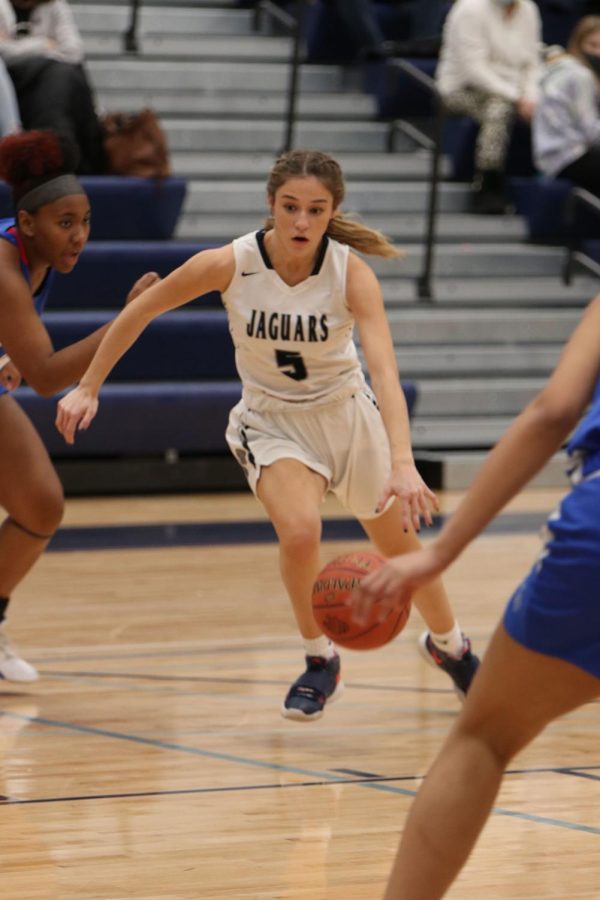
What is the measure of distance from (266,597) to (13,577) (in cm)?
174

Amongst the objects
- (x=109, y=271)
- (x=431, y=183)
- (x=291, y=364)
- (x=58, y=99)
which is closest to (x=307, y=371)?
(x=291, y=364)

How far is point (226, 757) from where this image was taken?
4266mm

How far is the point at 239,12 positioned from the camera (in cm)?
1266

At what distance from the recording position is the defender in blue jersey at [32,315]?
4.61 metres

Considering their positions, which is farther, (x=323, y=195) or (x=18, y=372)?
(x=18, y=372)

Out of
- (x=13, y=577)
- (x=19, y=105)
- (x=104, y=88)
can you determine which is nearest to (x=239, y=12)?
(x=104, y=88)

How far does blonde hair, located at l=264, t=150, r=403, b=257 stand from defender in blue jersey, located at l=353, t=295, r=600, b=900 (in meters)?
2.18

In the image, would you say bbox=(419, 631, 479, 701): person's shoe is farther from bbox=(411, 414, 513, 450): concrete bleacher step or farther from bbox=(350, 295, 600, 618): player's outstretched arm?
bbox=(411, 414, 513, 450): concrete bleacher step

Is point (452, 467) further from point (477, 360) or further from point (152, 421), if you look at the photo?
point (152, 421)

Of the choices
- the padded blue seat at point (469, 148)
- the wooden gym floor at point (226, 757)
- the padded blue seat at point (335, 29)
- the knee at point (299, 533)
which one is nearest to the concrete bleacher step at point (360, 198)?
the padded blue seat at point (469, 148)

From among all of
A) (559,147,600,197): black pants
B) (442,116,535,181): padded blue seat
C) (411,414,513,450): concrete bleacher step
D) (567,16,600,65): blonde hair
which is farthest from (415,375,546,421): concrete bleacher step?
(567,16,600,65): blonde hair

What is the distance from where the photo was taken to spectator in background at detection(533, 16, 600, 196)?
10844 mm

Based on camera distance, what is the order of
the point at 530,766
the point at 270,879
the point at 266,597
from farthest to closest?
the point at 266,597 < the point at 530,766 < the point at 270,879

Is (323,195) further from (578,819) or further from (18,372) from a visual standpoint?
(578,819)
